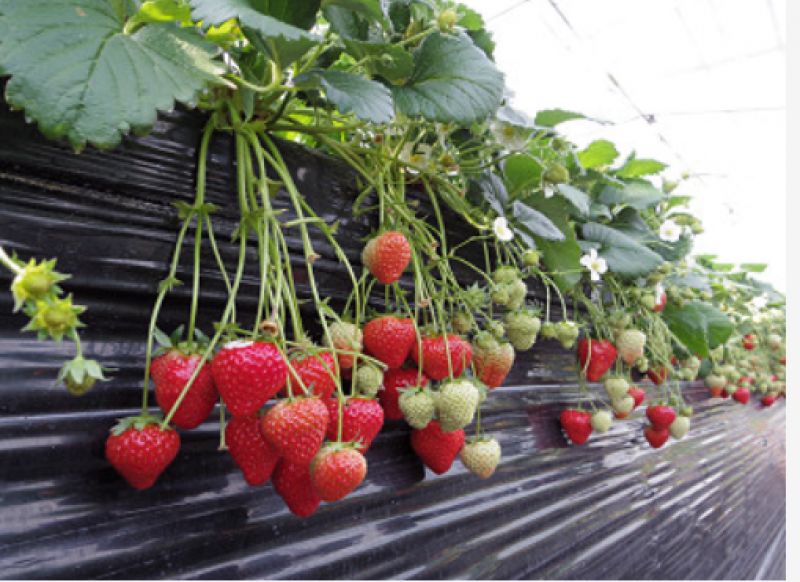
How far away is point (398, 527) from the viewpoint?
2.26 feet

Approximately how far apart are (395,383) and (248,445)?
0.20 meters

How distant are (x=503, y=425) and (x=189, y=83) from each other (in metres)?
0.77

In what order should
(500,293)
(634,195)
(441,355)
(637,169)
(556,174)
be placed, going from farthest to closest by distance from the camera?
1. (637,169)
2. (634,195)
3. (556,174)
4. (500,293)
5. (441,355)

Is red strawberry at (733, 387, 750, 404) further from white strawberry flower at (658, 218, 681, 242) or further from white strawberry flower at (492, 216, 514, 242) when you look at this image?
white strawberry flower at (492, 216, 514, 242)

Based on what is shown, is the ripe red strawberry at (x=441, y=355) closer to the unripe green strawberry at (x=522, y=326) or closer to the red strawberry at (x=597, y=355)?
the unripe green strawberry at (x=522, y=326)

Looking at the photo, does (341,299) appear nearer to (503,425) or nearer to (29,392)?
(29,392)

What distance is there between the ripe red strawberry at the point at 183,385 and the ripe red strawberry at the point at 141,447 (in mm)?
15

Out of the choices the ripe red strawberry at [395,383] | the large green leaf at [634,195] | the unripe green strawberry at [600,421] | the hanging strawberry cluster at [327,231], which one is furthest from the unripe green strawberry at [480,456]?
the large green leaf at [634,195]

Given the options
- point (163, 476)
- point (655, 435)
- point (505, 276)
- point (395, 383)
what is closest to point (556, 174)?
point (505, 276)

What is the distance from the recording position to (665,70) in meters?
5.17

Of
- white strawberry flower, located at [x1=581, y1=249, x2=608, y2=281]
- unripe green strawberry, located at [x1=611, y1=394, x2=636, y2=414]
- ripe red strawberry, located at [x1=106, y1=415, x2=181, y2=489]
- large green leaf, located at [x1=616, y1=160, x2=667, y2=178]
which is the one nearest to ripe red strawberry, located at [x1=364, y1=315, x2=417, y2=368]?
ripe red strawberry, located at [x1=106, y1=415, x2=181, y2=489]

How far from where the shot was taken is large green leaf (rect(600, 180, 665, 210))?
1.14m

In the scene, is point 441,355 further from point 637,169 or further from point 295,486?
point 637,169

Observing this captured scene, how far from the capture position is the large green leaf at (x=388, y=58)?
508 mm
